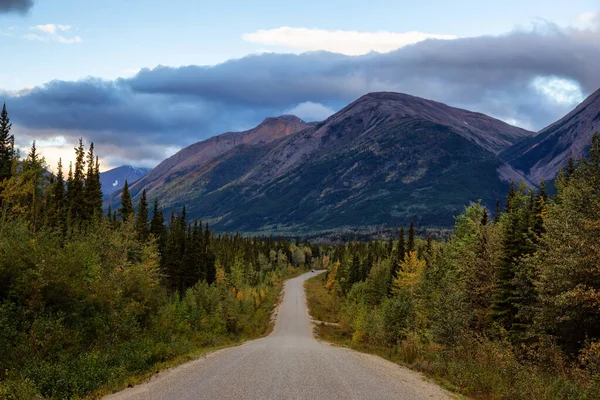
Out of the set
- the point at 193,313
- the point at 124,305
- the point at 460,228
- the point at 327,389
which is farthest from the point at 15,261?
the point at 460,228

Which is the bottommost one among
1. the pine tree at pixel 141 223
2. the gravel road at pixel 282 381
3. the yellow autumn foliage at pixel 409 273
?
the yellow autumn foliage at pixel 409 273

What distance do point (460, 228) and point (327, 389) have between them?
50.8 meters

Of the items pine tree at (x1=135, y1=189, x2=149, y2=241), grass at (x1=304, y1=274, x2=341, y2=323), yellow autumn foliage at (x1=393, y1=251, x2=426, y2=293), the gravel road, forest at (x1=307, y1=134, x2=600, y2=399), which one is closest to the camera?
the gravel road

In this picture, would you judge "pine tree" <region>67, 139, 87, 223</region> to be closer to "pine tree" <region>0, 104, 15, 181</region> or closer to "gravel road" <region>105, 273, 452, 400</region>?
"pine tree" <region>0, 104, 15, 181</region>

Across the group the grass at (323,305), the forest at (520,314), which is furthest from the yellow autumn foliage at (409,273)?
the grass at (323,305)

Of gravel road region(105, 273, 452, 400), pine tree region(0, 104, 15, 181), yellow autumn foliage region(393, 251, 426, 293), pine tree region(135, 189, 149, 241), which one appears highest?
pine tree region(0, 104, 15, 181)

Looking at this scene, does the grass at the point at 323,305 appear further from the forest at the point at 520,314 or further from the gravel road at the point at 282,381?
the gravel road at the point at 282,381

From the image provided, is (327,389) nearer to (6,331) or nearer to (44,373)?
(44,373)

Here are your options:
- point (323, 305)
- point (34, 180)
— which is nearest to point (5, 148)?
point (34, 180)

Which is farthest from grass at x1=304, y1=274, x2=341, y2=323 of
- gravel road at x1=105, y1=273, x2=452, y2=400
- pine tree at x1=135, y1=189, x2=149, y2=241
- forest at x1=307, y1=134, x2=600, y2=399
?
gravel road at x1=105, y1=273, x2=452, y2=400

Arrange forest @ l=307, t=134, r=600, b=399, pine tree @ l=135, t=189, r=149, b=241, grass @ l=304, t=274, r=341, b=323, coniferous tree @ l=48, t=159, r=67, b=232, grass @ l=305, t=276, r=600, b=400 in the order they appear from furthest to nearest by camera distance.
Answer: grass @ l=304, t=274, r=341, b=323 → pine tree @ l=135, t=189, r=149, b=241 → coniferous tree @ l=48, t=159, r=67, b=232 → forest @ l=307, t=134, r=600, b=399 → grass @ l=305, t=276, r=600, b=400

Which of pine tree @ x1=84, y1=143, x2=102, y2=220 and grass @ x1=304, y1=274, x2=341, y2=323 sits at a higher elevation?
pine tree @ x1=84, y1=143, x2=102, y2=220

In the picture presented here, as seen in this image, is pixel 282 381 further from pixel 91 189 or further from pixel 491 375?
pixel 91 189

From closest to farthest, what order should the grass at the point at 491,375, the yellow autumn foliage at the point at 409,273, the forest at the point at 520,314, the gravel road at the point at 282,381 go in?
the gravel road at the point at 282,381, the grass at the point at 491,375, the forest at the point at 520,314, the yellow autumn foliage at the point at 409,273
